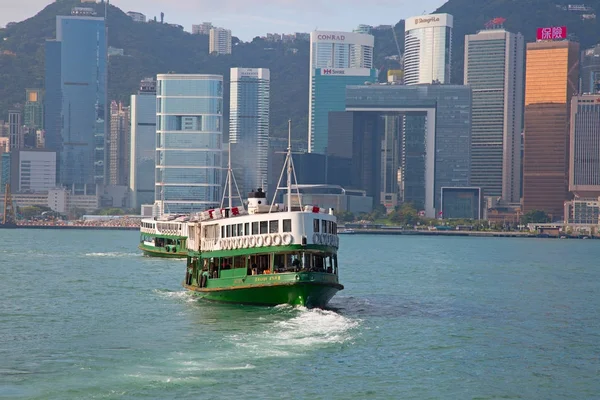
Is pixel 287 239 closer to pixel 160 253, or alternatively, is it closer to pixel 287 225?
pixel 287 225

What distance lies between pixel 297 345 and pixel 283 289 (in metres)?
8.91

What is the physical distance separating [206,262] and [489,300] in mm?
20500

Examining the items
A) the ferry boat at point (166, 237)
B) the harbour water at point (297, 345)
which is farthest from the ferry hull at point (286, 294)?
the ferry boat at point (166, 237)

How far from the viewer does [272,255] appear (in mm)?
57969

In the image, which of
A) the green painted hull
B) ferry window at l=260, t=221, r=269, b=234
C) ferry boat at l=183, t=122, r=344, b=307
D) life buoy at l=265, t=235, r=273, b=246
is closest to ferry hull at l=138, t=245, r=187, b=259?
ferry boat at l=183, t=122, r=344, b=307

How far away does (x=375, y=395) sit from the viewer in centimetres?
4053

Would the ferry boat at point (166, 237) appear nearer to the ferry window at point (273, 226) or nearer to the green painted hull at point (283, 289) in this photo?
the green painted hull at point (283, 289)

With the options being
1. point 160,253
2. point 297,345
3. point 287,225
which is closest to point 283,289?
point 287,225

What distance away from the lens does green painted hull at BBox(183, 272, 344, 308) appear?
5669cm

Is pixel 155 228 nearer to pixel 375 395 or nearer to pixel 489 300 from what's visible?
pixel 489 300

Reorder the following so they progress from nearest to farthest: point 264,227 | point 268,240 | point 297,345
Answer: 1. point 297,345
2. point 268,240
3. point 264,227

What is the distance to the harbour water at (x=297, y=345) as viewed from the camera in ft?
135

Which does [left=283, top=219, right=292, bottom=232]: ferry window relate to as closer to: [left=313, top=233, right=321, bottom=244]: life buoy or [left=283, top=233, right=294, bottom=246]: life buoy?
[left=283, top=233, right=294, bottom=246]: life buoy

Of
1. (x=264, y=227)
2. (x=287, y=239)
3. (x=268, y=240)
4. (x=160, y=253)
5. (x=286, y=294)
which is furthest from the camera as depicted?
(x=160, y=253)
